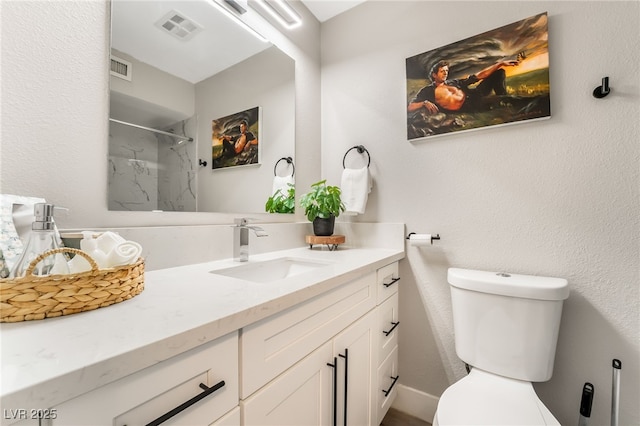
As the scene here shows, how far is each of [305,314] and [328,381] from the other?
27 centimetres

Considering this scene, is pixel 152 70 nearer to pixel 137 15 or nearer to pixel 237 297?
pixel 137 15

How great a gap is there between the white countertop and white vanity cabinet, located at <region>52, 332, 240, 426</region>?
0.02 meters

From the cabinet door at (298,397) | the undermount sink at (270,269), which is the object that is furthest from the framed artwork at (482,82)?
the cabinet door at (298,397)

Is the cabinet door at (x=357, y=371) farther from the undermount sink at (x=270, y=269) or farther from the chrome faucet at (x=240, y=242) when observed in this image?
the chrome faucet at (x=240, y=242)

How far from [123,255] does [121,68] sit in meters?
0.69

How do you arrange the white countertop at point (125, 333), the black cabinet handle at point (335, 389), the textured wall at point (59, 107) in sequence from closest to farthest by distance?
the white countertop at point (125, 333) < the textured wall at point (59, 107) < the black cabinet handle at point (335, 389)

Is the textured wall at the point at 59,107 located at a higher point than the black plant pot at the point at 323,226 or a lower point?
higher

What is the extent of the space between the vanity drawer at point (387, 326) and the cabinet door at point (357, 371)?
70 millimetres

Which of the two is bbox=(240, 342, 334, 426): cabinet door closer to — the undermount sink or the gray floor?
the undermount sink

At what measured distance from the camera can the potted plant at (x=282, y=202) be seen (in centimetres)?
152

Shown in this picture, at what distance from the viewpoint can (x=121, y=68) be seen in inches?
36.5

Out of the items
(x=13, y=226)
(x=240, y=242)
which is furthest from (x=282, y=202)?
(x=13, y=226)

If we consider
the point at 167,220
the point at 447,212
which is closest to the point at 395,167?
the point at 447,212

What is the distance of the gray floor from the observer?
4.48ft
